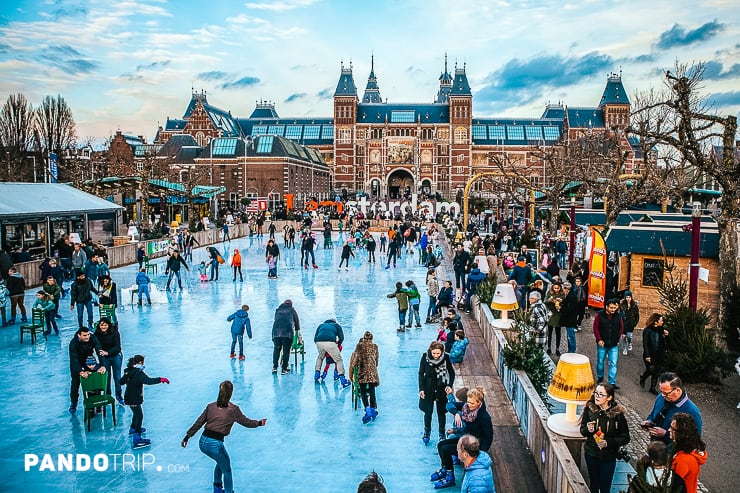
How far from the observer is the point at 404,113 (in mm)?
83750

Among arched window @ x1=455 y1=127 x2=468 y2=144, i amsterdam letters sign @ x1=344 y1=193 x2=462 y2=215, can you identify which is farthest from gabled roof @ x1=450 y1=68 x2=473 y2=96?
i amsterdam letters sign @ x1=344 y1=193 x2=462 y2=215

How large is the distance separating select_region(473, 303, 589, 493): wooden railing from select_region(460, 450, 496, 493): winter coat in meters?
0.70

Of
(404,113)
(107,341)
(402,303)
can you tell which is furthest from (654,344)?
(404,113)

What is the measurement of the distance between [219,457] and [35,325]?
723 centimetres

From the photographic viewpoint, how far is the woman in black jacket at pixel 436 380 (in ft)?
20.7

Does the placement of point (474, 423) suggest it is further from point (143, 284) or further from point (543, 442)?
point (143, 284)

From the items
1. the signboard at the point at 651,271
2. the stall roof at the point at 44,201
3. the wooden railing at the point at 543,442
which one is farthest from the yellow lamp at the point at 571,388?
the stall roof at the point at 44,201

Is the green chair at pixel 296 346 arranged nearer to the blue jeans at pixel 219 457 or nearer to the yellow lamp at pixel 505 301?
the yellow lamp at pixel 505 301

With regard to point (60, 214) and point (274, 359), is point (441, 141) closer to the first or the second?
point (60, 214)

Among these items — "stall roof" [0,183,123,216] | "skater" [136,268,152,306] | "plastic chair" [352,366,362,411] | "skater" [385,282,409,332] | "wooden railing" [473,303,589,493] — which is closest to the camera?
"wooden railing" [473,303,589,493]

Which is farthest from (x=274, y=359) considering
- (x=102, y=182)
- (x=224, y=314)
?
(x=102, y=182)

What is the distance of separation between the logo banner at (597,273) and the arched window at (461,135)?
71.7 meters

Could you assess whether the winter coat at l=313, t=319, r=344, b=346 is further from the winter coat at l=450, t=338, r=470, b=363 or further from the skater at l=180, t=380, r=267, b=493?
the skater at l=180, t=380, r=267, b=493

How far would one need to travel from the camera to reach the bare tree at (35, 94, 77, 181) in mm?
47375
